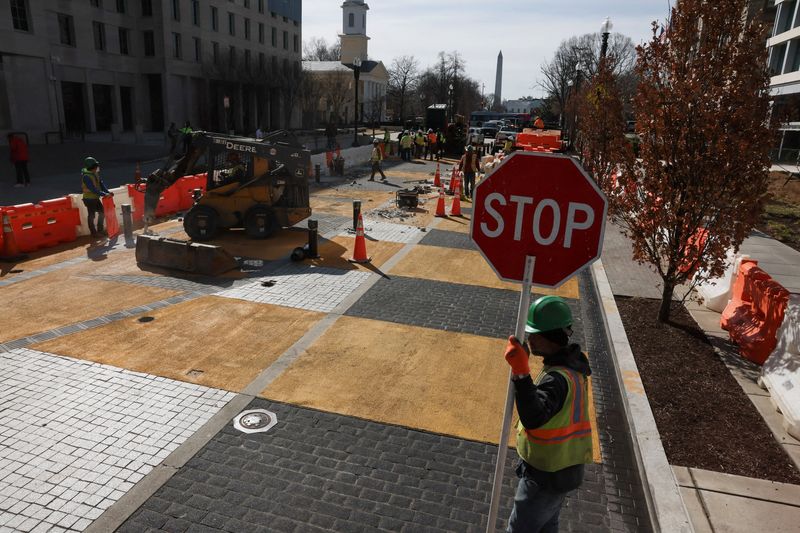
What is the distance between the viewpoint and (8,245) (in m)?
11.2

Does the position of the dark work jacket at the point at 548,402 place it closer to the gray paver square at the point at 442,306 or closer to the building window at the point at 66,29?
the gray paver square at the point at 442,306

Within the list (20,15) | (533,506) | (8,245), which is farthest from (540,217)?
(20,15)

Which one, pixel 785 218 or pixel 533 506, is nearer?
pixel 533 506

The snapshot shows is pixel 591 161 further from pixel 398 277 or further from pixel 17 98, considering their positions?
pixel 17 98

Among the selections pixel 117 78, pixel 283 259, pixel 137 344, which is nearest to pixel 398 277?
pixel 283 259

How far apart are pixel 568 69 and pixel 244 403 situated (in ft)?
195

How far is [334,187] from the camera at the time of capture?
72.1 ft

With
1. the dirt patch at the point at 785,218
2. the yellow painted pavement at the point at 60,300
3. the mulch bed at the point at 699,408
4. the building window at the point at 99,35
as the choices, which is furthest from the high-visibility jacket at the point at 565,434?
the building window at the point at 99,35

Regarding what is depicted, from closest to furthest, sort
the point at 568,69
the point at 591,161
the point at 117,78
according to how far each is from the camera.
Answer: the point at 591,161 → the point at 117,78 → the point at 568,69

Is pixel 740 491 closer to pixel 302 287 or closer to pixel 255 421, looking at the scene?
pixel 255 421

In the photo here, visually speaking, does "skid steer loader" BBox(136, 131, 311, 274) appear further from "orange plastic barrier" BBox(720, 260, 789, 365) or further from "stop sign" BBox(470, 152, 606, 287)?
"stop sign" BBox(470, 152, 606, 287)

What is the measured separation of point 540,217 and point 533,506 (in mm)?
1791

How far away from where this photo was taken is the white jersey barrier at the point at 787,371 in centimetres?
571

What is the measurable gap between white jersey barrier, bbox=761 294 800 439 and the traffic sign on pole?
4154 millimetres
